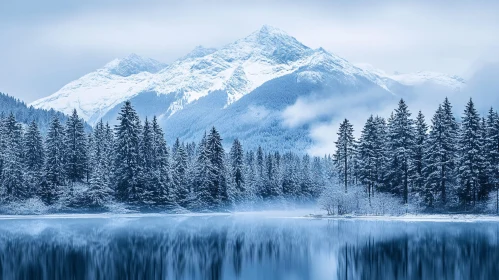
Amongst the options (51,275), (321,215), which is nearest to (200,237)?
(51,275)

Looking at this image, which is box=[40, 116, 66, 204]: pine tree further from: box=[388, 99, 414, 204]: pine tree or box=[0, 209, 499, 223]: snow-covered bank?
box=[388, 99, 414, 204]: pine tree

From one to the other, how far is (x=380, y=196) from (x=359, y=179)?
9.32m

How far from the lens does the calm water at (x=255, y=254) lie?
33.1 m

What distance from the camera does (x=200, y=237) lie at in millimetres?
54000

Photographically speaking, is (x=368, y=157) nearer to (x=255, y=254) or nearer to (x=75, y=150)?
(x=75, y=150)

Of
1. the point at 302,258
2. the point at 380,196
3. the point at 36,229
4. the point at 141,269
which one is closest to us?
the point at 141,269

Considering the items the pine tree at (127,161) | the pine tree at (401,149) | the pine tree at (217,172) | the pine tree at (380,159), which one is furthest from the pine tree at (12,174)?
the pine tree at (401,149)

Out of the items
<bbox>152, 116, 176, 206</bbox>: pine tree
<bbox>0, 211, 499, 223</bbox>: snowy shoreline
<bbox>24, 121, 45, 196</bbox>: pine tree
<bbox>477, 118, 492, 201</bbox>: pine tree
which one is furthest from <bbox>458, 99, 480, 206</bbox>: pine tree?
<bbox>24, 121, 45, 196</bbox>: pine tree

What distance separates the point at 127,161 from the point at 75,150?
12.1 metres

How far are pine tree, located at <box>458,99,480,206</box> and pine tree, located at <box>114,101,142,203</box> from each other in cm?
4779

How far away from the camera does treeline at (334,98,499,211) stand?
77.0 metres

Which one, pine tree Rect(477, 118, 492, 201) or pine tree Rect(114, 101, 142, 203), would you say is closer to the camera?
pine tree Rect(477, 118, 492, 201)

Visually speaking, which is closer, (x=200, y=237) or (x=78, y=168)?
(x=200, y=237)

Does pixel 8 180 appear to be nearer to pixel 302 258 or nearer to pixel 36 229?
pixel 36 229
